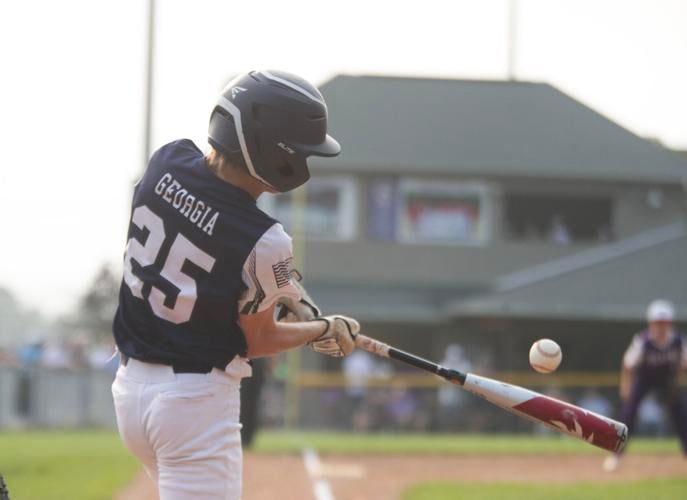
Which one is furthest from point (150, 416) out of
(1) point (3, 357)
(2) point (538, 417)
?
(1) point (3, 357)

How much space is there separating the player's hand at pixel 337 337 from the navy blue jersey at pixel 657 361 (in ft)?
34.0

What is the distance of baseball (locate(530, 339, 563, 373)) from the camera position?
17.3 feet

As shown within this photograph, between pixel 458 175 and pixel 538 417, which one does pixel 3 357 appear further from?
pixel 538 417

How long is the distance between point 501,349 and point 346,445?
1316 centimetres

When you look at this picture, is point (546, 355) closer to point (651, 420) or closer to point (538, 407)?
point (538, 407)

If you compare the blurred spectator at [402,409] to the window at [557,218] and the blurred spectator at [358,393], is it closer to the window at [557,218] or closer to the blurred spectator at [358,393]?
the blurred spectator at [358,393]

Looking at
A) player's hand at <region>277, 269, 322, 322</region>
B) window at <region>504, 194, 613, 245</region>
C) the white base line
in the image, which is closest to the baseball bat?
player's hand at <region>277, 269, 322, 322</region>

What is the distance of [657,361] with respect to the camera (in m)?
14.5

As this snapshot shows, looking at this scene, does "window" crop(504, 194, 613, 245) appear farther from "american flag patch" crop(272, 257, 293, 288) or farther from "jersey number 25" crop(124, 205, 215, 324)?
"jersey number 25" crop(124, 205, 215, 324)

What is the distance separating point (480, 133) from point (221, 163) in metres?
20.8

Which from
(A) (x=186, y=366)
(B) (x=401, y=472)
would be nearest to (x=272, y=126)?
(A) (x=186, y=366)

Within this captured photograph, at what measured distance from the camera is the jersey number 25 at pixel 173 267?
163 inches

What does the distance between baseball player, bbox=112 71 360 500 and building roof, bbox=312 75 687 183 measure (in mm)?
8422

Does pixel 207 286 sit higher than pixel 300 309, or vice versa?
pixel 207 286
